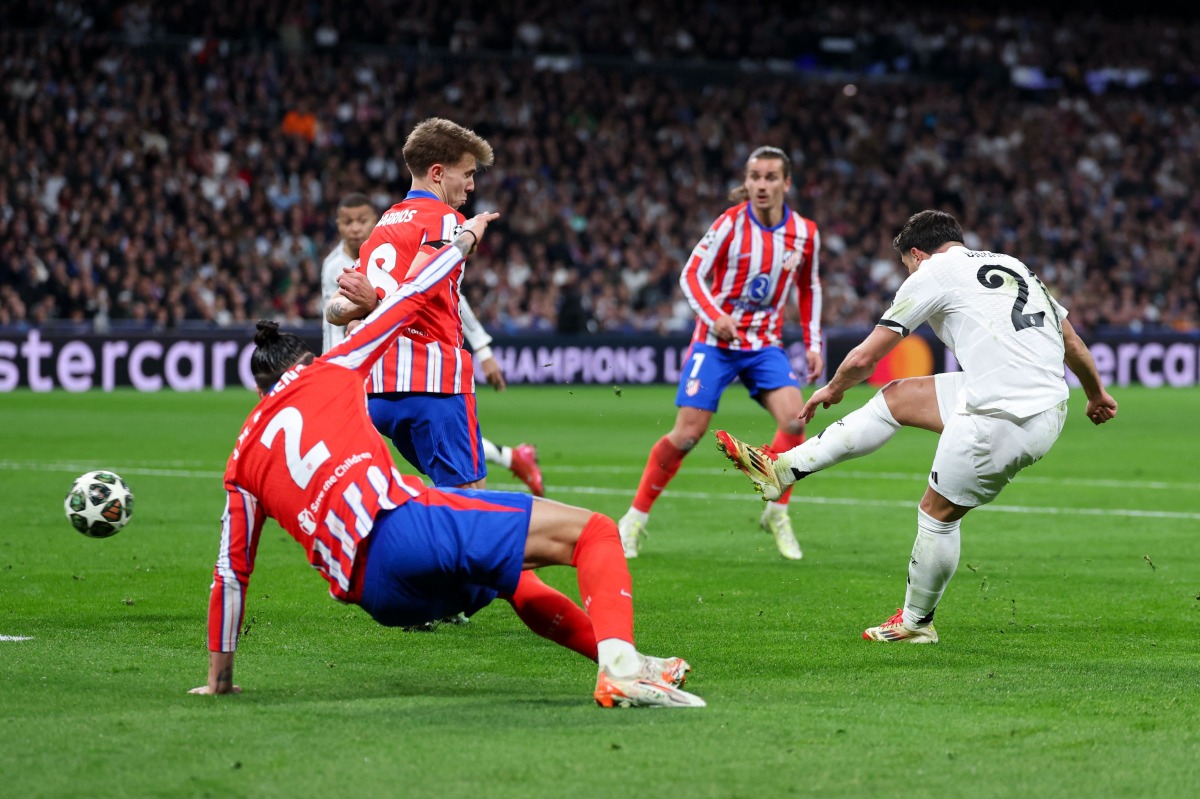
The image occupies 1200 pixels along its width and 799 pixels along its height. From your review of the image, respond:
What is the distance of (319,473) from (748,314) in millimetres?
5552

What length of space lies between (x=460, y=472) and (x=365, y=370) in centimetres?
161

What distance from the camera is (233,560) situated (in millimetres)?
5188

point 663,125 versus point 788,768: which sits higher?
point 663,125

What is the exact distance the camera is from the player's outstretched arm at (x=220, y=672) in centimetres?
527

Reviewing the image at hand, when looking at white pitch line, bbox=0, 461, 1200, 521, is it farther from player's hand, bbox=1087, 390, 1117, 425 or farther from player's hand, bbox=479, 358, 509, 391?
player's hand, bbox=1087, 390, 1117, 425

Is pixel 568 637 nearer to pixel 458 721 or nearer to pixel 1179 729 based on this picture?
pixel 458 721

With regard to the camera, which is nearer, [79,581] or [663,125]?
[79,581]

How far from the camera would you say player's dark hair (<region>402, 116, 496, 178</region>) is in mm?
6684

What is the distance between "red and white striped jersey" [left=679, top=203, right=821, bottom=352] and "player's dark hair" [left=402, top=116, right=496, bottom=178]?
349cm

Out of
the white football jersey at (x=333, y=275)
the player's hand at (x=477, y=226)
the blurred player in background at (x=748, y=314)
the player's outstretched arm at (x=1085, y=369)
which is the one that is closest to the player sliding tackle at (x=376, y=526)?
the player's hand at (x=477, y=226)

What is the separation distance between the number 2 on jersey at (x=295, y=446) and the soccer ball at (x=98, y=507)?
1.87 m

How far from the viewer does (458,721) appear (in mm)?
4984

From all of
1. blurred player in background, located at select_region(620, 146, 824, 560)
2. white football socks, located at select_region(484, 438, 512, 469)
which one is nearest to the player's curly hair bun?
blurred player in background, located at select_region(620, 146, 824, 560)

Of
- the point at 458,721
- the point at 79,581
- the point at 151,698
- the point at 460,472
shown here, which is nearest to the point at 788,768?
the point at 458,721
